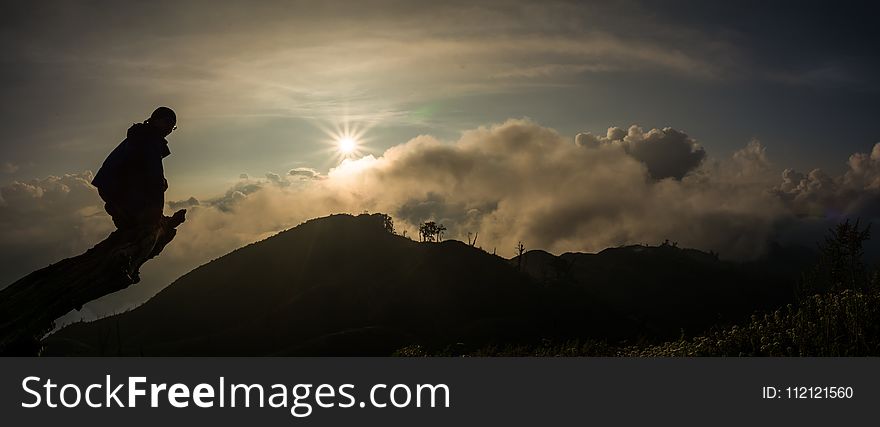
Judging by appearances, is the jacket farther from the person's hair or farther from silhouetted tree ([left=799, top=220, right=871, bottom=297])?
silhouetted tree ([left=799, top=220, right=871, bottom=297])

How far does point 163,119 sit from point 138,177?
2.59 ft

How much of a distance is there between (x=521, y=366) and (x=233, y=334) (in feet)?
411

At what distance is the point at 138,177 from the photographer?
8.59 meters

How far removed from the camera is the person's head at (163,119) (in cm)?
855

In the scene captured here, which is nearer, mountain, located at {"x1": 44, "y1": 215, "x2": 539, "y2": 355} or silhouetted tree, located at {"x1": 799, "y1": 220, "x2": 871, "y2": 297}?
silhouetted tree, located at {"x1": 799, "y1": 220, "x2": 871, "y2": 297}

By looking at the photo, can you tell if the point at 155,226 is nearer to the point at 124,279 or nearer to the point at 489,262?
the point at 124,279

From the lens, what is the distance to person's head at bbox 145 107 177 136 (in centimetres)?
855

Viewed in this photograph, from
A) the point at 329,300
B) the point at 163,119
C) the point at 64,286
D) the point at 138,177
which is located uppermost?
the point at 329,300

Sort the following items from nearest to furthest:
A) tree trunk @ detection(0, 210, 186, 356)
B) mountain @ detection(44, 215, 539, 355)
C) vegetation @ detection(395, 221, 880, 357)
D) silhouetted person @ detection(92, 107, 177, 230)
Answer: tree trunk @ detection(0, 210, 186, 356) < silhouetted person @ detection(92, 107, 177, 230) < vegetation @ detection(395, 221, 880, 357) < mountain @ detection(44, 215, 539, 355)

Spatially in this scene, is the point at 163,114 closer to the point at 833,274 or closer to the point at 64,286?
Answer: the point at 64,286

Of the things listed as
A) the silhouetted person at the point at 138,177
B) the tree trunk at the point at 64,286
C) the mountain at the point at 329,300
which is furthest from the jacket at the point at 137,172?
the mountain at the point at 329,300

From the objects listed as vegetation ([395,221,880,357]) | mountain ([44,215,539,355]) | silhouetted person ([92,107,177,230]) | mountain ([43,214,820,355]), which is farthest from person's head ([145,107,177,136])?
mountain ([44,215,539,355])

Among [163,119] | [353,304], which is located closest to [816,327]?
[163,119]

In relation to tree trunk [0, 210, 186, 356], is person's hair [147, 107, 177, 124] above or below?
above
